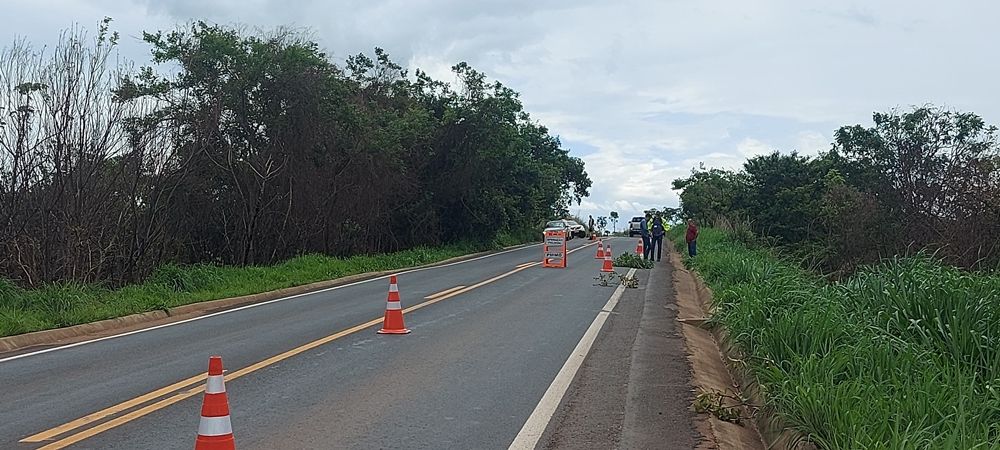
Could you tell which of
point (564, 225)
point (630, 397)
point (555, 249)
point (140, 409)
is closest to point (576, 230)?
point (564, 225)

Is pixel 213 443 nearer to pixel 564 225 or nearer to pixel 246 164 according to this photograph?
pixel 246 164

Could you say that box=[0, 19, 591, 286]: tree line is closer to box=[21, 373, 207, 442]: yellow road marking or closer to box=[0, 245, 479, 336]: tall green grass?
box=[0, 245, 479, 336]: tall green grass

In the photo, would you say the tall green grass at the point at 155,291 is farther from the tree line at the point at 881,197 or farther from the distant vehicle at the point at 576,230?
the distant vehicle at the point at 576,230

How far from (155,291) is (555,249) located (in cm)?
1359

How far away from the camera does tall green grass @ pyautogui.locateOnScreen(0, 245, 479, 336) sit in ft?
40.9

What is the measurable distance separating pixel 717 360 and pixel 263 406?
5766 millimetres

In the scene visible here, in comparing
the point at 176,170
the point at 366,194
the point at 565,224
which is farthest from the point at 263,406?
the point at 565,224

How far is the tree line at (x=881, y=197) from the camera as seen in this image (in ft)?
51.0

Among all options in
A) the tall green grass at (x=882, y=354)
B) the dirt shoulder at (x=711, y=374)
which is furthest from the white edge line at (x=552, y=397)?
the tall green grass at (x=882, y=354)

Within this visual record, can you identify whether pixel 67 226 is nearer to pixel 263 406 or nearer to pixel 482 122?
pixel 263 406

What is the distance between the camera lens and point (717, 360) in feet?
34.8

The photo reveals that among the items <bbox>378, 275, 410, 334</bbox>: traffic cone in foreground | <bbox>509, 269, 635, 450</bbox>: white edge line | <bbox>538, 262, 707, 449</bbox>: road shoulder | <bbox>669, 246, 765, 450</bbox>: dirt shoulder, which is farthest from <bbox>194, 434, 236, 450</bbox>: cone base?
<bbox>378, 275, 410, 334</bbox>: traffic cone in foreground

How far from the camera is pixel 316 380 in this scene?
848 cm

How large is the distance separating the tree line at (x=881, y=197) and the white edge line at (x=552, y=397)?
683cm
